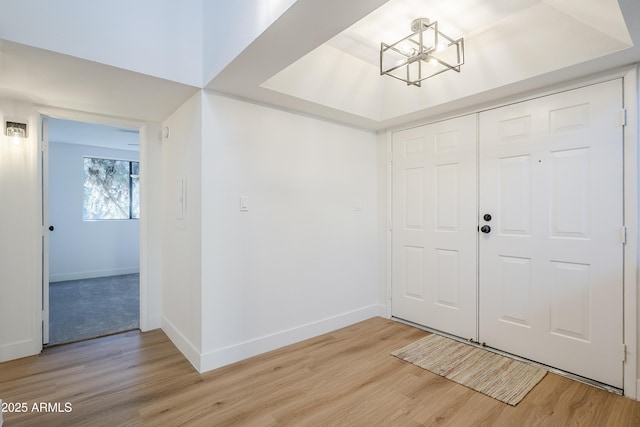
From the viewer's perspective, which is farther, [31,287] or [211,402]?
[31,287]

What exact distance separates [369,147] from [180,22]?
7.18 feet

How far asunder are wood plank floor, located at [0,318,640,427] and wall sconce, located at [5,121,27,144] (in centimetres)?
187

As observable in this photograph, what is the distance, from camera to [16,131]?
259 centimetres

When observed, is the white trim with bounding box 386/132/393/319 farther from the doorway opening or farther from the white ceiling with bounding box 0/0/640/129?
the doorway opening

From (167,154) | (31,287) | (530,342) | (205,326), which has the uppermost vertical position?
(167,154)

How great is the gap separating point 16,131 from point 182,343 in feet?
7.42

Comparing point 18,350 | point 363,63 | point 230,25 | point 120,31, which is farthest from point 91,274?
point 363,63

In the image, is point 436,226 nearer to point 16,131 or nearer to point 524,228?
point 524,228

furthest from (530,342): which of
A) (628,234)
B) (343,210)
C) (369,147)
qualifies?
(369,147)

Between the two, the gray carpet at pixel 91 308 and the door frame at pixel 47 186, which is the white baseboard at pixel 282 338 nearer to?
the door frame at pixel 47 186

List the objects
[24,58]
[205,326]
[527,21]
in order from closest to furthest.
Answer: [24,58]
[527,21]
[205,326]

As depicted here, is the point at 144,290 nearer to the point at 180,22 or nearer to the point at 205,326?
the point at 205,326

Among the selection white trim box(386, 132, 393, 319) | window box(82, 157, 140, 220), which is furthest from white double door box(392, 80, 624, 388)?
window box(82, 157, 140, 220)

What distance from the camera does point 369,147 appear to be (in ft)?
11.9
